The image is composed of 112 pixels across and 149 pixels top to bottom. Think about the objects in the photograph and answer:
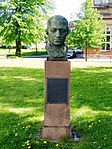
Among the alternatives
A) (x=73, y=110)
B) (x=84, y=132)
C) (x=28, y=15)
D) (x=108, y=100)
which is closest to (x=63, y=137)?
(x=84, y=132)

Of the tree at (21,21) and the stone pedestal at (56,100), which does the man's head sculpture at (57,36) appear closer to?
the stone pedestal at (56,100)

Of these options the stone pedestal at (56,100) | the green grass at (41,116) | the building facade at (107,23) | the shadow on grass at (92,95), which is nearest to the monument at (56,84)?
the stone pedestal at (56,100)

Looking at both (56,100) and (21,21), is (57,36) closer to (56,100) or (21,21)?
(56,100)

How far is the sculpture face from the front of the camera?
6832 mm

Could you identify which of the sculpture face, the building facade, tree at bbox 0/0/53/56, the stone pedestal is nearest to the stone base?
the stone pedestal

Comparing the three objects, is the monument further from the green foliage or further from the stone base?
the green foliage

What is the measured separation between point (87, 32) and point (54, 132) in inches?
1127

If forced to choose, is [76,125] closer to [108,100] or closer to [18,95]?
[108,100]

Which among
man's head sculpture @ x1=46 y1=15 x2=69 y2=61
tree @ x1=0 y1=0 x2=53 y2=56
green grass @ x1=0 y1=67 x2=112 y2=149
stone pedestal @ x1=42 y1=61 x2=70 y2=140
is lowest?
green grass @ x1=0 y1=67 x2=112 y2=149

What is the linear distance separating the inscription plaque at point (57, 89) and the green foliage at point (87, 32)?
2804cm

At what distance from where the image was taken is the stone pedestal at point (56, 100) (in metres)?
6.77

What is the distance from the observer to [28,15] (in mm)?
40312

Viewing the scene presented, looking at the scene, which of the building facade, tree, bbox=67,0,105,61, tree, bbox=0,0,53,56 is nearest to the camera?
tree, bbox=67,0,105,61

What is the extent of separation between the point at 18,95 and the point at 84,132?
5.07m
